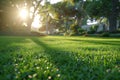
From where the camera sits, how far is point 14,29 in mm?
39344

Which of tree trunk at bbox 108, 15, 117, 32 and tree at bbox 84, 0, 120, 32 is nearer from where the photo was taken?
tree at bbox 84, 0, 120, 32

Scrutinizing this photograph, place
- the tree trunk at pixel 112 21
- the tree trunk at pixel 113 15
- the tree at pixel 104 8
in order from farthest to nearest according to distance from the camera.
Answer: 1. the tree trunk at pixel 112 21
2. the tree trunk at pixel 113 15
3. the tree at pixel 104 8

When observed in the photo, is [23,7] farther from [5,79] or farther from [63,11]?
[5,79]

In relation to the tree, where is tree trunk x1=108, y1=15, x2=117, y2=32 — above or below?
below

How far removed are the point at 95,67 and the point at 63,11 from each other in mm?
69857

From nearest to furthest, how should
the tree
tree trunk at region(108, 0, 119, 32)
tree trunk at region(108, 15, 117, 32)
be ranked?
the tree → tree trunk at region(108, 0, 119, 32) → tree trunk at region(108, 15, 117, 32)

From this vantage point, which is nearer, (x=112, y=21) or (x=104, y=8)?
(x=104, y=8)

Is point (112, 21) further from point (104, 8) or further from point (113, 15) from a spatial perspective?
point (104, 8)

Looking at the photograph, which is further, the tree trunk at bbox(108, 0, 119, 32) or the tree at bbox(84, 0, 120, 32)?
the tree trunk at bbox(108, 0, 119, 32)

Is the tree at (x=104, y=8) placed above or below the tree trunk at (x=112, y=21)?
above

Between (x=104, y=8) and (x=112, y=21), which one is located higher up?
(x=104, y=8)

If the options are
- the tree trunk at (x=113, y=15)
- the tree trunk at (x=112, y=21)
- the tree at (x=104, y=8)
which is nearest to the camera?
the tree at (x=104, y=8)

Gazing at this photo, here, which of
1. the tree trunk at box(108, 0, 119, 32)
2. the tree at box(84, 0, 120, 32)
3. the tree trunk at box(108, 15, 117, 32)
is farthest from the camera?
the tree trunk at box(108, 15, 117, 32)

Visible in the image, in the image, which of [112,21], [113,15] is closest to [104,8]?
[113,15]
